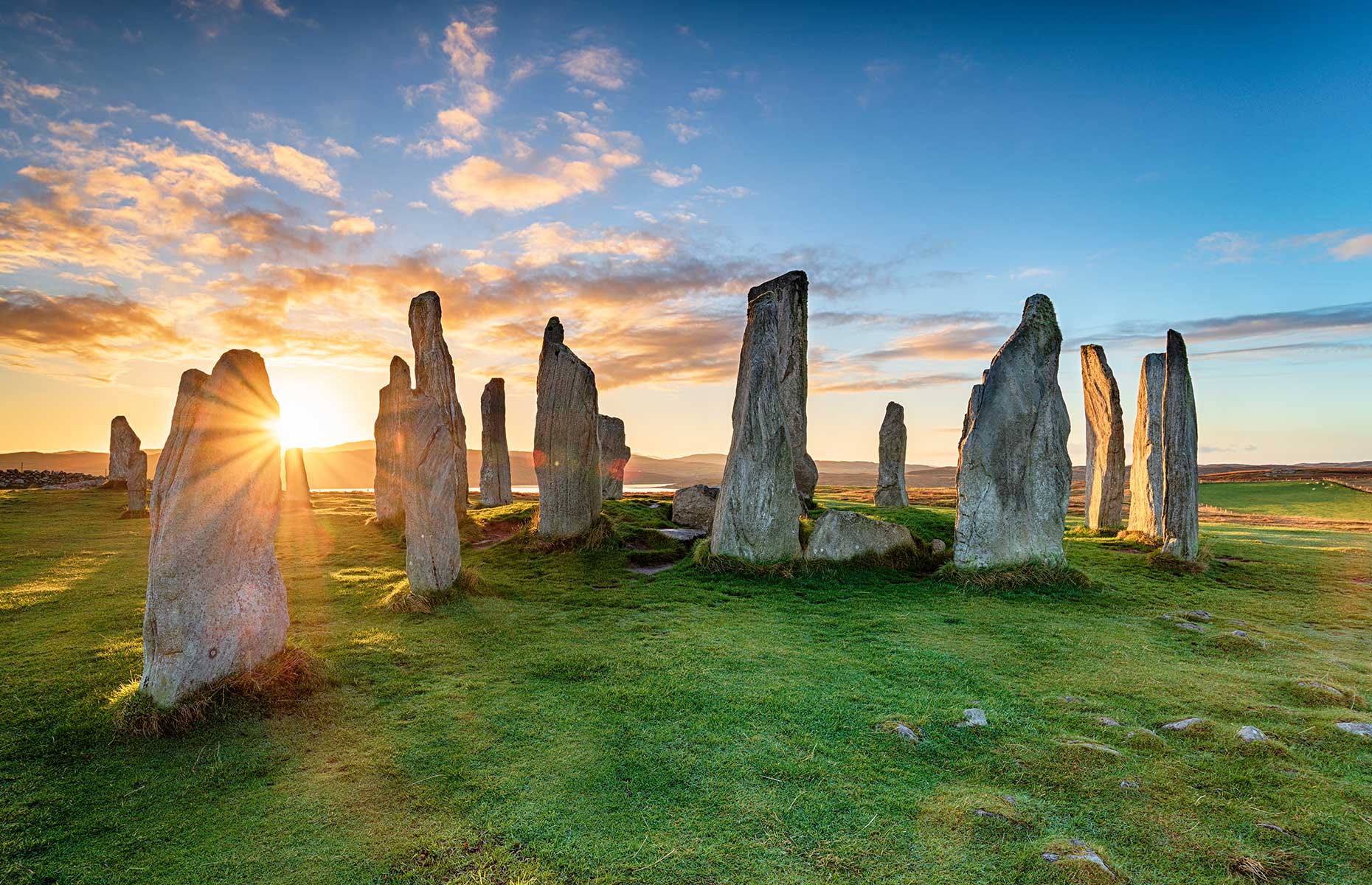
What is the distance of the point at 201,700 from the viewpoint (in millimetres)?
5266

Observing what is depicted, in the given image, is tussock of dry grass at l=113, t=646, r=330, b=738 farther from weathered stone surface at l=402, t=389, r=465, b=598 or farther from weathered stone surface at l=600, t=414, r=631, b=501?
weathered stone surface at l=600, t=414, r=631, b=501

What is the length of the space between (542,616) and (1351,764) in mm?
8118

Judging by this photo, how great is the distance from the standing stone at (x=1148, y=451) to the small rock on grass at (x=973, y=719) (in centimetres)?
1265

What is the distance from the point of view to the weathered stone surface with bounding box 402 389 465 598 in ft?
30.2

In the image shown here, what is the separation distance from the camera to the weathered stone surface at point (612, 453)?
78.8 ft

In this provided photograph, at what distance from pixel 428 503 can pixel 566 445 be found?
525cm

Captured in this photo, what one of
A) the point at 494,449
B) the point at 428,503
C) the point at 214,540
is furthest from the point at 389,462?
the point at 214,540

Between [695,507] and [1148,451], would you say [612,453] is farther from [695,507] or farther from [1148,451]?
[1148,451]

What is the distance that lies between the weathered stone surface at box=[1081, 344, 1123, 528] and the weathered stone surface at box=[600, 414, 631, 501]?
603 inches

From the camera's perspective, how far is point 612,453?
975 inches

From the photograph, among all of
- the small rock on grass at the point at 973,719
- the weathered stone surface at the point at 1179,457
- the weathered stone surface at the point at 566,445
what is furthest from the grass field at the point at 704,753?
the weathered stone surface at the point at 566,445

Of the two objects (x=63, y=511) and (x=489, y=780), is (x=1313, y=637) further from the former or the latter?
(x=63, y=511)

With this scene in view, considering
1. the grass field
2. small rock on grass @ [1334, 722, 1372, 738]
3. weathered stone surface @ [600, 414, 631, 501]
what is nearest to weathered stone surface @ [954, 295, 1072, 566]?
the grass field

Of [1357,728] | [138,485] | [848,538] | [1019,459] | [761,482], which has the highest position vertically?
[1019,459]
